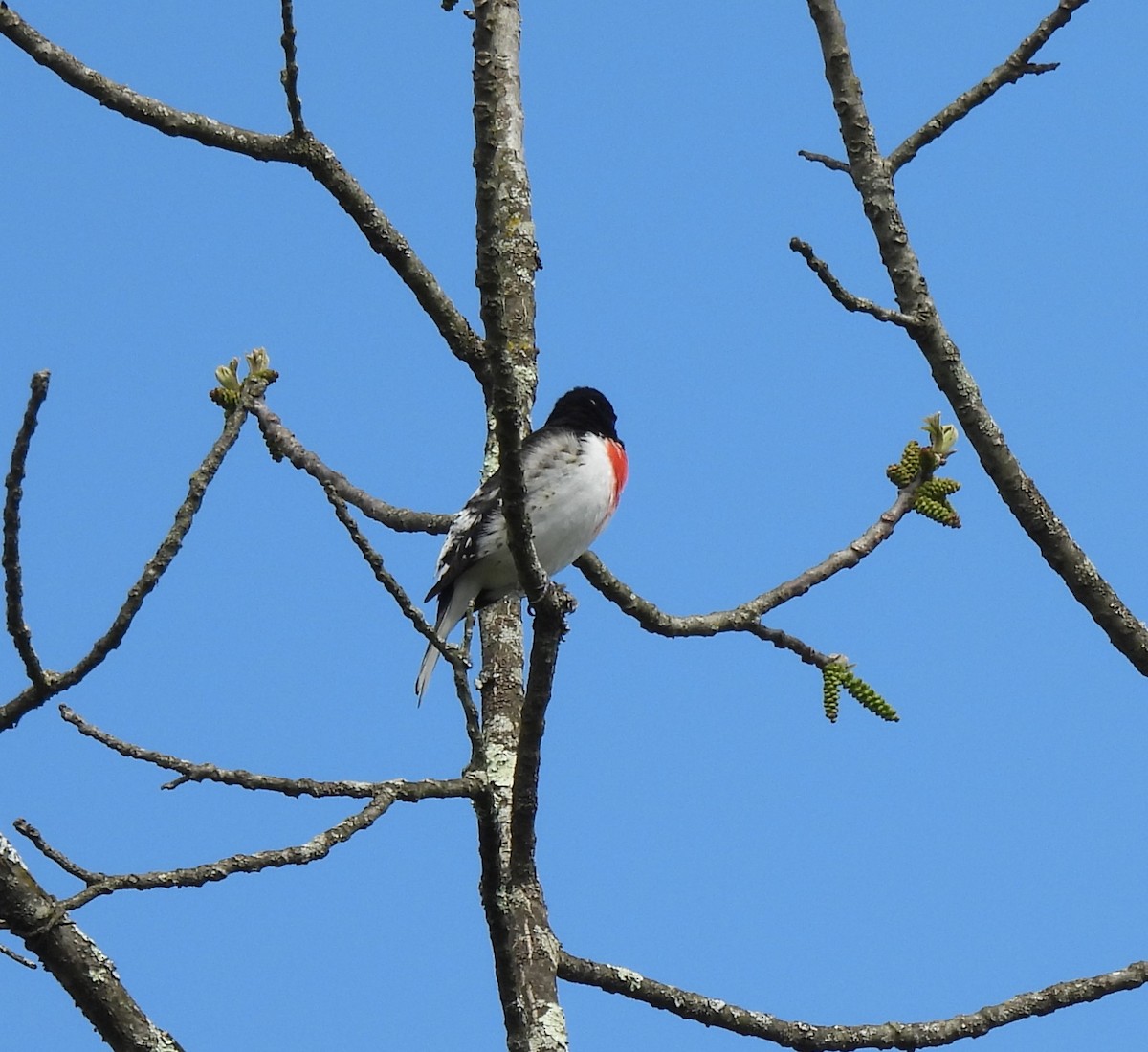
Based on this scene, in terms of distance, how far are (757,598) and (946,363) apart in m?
1.44

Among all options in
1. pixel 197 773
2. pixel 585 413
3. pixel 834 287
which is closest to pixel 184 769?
pixel 197 773

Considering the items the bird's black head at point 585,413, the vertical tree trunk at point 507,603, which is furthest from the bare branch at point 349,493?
the bird's black head at point 585,413

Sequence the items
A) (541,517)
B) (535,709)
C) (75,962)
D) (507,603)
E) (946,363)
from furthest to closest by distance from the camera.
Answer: (541,517) → (507,603) → (946,363) → (535,709) → (75,962)

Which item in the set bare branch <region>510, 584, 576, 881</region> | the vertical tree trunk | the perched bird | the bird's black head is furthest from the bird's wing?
bare branch <region>510, 584, 576, 881</region>

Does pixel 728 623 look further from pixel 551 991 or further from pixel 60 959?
pixel 60 959

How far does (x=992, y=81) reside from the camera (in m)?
4.48

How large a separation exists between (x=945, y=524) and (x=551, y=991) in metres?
2.27

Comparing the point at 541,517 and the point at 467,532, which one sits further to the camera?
the point at 541,517

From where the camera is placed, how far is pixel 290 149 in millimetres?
5230

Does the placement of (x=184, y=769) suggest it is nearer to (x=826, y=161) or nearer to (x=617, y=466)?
(x=826, y=161)

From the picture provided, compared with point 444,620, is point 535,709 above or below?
below

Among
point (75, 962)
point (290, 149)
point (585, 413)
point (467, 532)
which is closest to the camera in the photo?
point (75, 962)

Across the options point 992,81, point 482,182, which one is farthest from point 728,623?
point 482,182

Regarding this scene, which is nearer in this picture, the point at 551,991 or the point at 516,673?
the point at 551,991
